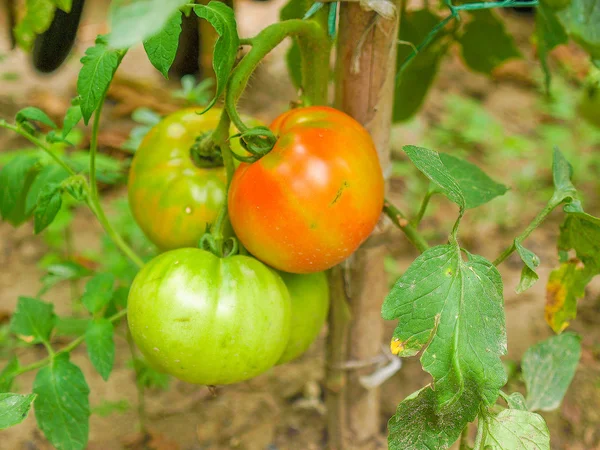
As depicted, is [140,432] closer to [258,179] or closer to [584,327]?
[258,179]

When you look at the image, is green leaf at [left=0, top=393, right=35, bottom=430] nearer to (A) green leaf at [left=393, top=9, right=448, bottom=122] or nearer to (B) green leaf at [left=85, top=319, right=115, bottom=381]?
(B) green leaf at [left=85, top=319, right=115, bottom=381]

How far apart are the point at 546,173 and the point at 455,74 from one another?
0.82 m

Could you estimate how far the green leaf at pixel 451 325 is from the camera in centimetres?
70

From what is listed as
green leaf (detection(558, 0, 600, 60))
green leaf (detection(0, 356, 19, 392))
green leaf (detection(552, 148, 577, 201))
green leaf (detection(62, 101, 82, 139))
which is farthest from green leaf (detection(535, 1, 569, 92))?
green leaf (detection(0, 356, 19, 392))

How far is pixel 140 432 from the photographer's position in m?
1.36

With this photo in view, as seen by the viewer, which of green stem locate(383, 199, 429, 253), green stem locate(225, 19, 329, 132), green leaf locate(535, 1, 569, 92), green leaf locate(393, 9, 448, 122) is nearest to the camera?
green stem locate(225, 19, 329, 132)

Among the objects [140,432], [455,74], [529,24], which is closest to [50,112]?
[140,432]

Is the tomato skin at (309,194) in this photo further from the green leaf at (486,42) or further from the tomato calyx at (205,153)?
the green leaf at (486,42)

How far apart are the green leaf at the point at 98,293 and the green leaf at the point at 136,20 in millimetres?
645

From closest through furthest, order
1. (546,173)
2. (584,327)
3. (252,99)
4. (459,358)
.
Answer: (459,358)
(584,327)
(546,173)
(252,99)

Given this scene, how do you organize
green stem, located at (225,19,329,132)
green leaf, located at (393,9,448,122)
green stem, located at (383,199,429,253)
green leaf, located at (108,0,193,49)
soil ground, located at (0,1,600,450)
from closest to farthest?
green leaf, located at (108,0,193,49) < green stem, located at (225,19,329,132) < green stem, located at (383,199,429,253) < green leaf, located at (393,9,448,122) < soil ground, located at (0,1,600,450)

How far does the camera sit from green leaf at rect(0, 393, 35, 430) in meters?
0.75

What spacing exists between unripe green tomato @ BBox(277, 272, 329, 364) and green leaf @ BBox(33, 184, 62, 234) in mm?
340

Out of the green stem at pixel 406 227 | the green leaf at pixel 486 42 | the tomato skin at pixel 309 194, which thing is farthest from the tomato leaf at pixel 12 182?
the green leaf at pixel 486 42
